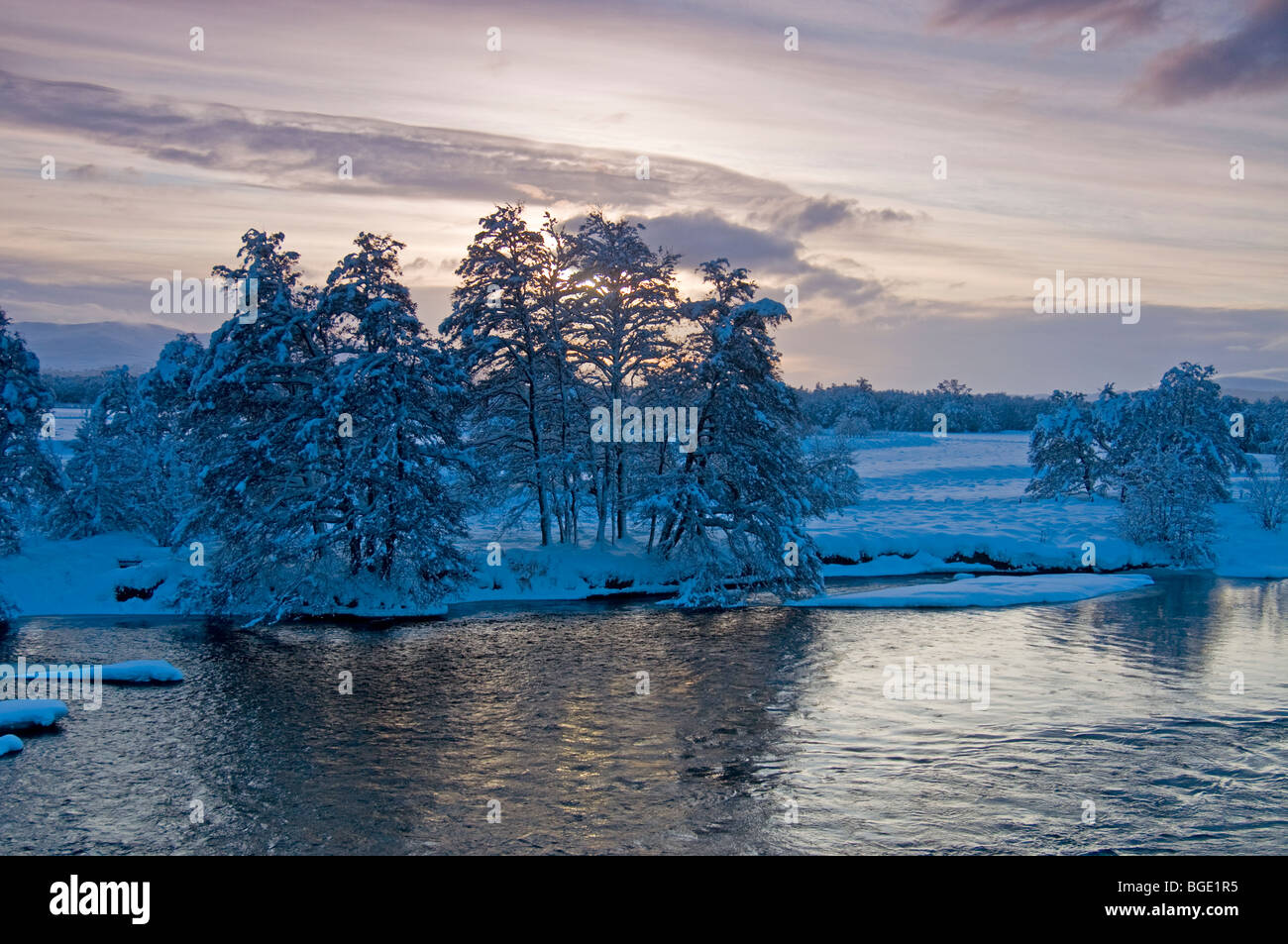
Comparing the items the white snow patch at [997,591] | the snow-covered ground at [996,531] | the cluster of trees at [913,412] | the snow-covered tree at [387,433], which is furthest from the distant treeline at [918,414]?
the snow-covered tree at [387,433]

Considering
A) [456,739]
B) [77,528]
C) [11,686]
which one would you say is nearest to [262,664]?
[11,686]

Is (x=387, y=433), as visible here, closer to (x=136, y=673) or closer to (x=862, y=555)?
(x=136, y=673)

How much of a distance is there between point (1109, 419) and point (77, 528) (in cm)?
6373

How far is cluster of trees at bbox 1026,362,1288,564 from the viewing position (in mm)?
46469

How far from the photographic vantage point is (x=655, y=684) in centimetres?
2302

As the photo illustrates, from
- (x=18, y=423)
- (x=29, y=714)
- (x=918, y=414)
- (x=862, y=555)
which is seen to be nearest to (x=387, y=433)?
(x=18, y=423)

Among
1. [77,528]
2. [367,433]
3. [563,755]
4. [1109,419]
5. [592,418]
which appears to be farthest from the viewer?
[1109,419]

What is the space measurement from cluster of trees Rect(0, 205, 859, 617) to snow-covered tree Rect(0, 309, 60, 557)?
0.08m

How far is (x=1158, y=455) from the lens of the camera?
49.5 m

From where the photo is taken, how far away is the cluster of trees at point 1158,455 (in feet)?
152

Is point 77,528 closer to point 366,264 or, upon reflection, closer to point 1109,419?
point 366,264

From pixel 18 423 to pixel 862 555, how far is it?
123 feet

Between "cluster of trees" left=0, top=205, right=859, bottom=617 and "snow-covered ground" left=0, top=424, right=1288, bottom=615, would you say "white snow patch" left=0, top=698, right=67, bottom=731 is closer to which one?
"cluster of trees" left=0, top=205, right=859, bottom=617

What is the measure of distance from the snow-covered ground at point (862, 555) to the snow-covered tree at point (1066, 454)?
1655mm
